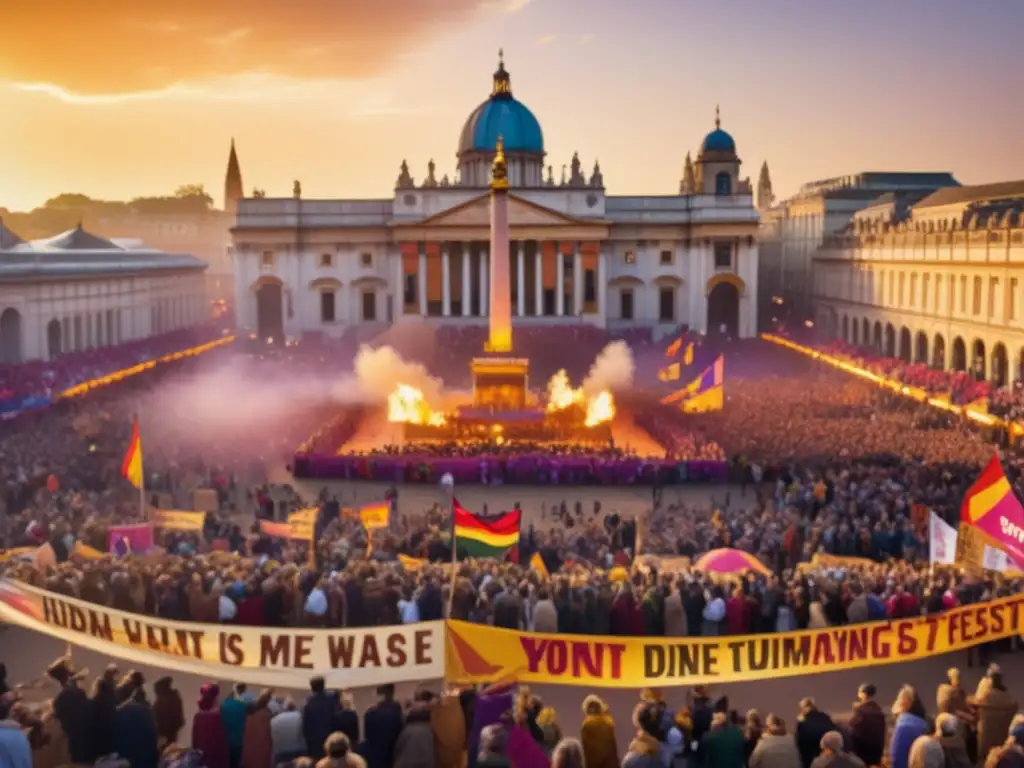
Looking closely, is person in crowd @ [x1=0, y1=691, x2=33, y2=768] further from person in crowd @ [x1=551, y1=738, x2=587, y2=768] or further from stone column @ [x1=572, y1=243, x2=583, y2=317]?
stone column @ [x1=572, y1=243, x2=583, y2=317]

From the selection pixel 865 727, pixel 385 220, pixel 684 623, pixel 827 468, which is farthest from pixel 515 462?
pixel 385 220

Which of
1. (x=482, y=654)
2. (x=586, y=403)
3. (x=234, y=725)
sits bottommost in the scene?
(x=586, y=403)

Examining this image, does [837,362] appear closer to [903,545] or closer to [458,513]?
[903,545]

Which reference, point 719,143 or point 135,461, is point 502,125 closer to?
point 719,143

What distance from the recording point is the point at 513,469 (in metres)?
34.3

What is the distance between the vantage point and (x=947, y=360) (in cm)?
5847

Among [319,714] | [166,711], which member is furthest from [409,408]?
[319,714]

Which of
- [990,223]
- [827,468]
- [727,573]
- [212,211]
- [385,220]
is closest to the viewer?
[727,573]

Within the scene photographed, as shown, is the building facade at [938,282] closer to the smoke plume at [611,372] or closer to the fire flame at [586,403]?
the smoke plume at [611,372]

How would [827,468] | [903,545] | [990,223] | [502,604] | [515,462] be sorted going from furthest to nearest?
[990,223], [515,462], [827,468], [903,545], [502,604]

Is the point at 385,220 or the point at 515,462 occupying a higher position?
the point at 385,220

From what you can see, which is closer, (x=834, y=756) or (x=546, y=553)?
(x=834, y=756)

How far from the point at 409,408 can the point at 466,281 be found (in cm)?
3074

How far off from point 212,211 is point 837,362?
10657 cm
